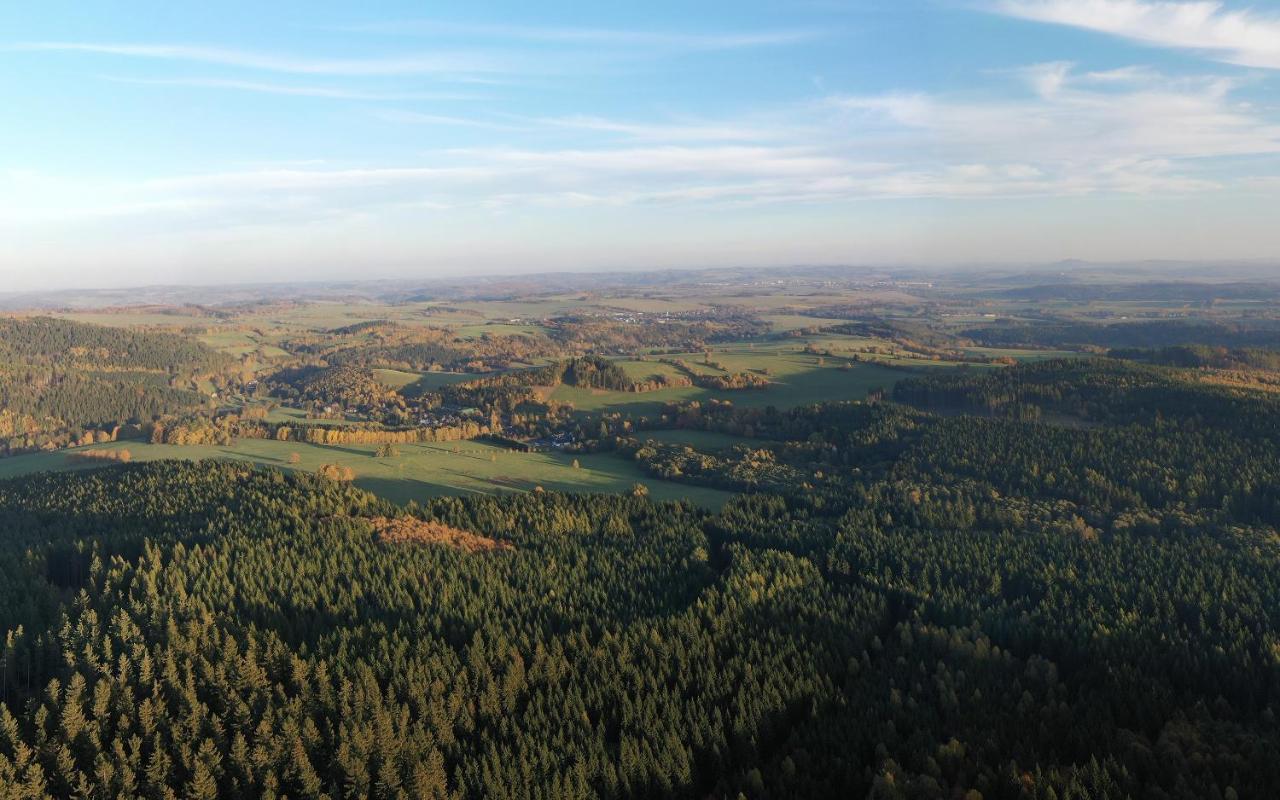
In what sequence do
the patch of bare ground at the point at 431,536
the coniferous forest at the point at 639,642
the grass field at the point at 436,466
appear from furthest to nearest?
the grass field at the point at 436,466, the patch of bare ground at the point at 431,536, the coniferous forest at the point at 639,642

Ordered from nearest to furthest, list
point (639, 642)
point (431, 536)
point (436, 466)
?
point (639, 642)
point (431, 536)
point (436, 466)

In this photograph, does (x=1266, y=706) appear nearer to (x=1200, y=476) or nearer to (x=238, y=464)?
(x=1200, y=476)

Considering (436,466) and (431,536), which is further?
(436,466)

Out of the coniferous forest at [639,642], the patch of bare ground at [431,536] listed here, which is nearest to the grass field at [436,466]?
the coniferous forest at [639,642]

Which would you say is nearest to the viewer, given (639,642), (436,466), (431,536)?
(639,642)

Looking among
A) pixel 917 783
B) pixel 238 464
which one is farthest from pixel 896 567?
pixel 238 464

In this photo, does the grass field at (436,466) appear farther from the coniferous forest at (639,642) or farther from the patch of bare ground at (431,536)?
the patch of bare ground at (431,536)

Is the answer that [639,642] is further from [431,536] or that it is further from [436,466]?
[436,466]

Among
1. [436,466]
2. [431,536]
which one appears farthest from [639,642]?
[436,466]
